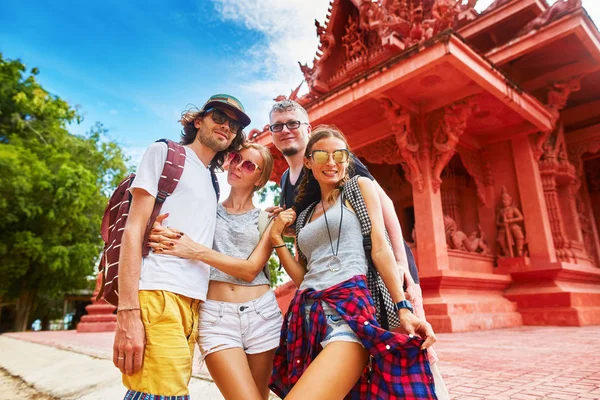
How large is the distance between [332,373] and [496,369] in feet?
6.69

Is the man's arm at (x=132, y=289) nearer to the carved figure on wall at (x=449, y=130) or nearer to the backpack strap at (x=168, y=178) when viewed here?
the backpack strap at (x=168, y=178)

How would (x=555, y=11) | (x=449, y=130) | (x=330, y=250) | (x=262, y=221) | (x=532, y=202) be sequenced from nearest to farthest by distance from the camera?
(x=330, y=250)
(x=262, y=221)
(x=555, y=11)
(x=449, y=130)
(x=532, y=202)

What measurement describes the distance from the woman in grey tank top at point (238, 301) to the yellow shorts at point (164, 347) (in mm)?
117

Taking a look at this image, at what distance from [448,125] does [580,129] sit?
4087 millimetres

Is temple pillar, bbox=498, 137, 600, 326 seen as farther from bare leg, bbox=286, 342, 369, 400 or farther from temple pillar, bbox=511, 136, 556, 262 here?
bare leg, bbox=286, 342, 369, 400

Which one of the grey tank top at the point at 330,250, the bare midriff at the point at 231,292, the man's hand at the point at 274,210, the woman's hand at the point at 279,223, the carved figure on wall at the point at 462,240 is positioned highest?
the carved figure on wall at the point at 462,240

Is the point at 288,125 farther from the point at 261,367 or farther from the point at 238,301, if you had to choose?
the point at 261,367

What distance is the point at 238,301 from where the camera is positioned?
62.8 inches

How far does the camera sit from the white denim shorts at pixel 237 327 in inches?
58.5

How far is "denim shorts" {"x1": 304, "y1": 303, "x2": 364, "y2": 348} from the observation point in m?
1.28

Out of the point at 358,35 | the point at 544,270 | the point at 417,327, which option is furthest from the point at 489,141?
the point at 417,327

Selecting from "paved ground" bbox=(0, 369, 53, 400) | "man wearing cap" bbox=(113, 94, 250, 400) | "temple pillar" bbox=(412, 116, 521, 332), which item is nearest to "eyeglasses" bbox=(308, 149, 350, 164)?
"man wearing cap" bbox=(113, 94, 250, 400)

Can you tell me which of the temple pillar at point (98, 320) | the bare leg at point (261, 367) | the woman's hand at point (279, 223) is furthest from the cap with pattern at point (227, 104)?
the temple pillar at point (98, 320)

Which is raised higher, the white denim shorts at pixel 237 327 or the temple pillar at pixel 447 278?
the temple pillar at pixel 447 278
